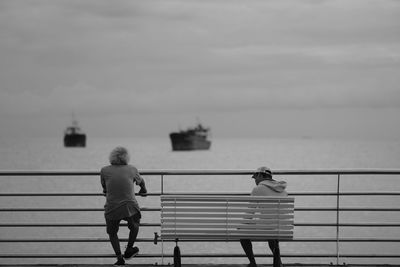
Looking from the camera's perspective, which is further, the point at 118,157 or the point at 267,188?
the point at 118,157

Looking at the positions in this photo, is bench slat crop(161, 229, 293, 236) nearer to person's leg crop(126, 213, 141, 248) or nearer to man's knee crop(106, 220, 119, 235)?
person's leg crop(126, 213, 141, 248)

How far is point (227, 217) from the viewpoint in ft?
23.9

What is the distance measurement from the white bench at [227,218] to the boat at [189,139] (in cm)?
16945

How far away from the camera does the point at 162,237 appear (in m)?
7.35

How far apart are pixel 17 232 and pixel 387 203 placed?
30581 mm

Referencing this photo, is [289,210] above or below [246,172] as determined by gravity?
below

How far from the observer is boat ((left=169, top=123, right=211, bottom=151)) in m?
178

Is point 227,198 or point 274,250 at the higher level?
point 227,198

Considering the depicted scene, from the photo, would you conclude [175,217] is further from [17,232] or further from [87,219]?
[87,219]

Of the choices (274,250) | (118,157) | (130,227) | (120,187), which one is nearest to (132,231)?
(130,227)

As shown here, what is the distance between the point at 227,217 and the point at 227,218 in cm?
1

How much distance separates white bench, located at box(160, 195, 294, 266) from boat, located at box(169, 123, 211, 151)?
169m

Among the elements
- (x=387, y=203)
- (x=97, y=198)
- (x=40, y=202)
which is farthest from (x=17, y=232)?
(x=387, y=203)

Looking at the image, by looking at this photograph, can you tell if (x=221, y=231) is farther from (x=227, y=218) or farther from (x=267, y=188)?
(x=267, y=188)
